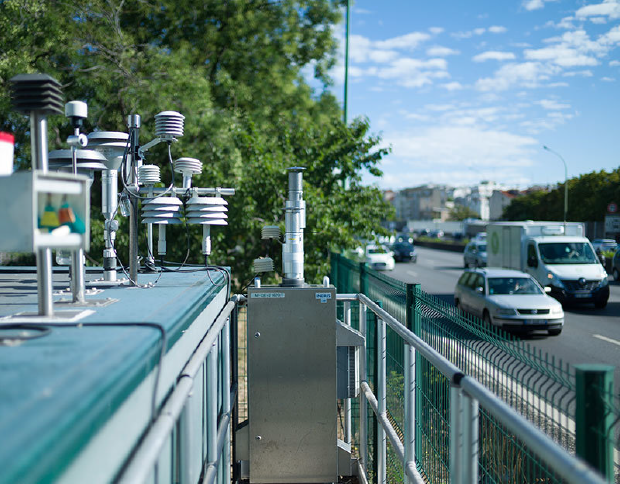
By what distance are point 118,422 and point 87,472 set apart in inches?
9.4

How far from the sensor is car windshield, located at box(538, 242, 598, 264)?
63.6 ft

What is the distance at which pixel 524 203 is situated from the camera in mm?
76812

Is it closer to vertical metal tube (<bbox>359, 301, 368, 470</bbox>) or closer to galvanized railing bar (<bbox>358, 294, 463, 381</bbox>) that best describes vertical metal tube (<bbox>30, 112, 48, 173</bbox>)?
galvanized railing bar (<bbox>358, 294, 463, 381</bbox>)

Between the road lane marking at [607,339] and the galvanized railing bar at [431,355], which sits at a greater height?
the galvanized railing bar at [431,355]

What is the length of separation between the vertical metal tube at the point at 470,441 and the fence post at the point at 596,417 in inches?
19.3

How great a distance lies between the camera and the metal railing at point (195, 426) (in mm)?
1629

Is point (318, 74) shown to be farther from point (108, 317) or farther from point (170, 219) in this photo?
point (108, 317)

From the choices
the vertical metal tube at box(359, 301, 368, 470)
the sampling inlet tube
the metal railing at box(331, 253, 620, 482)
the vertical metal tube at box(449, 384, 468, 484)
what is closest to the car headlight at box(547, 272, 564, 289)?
the metal railing at box(331, 253, 620, 482)

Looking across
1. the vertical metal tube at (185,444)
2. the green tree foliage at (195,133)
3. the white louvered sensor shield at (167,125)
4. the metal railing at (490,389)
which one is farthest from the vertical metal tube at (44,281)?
the green tree foliage at (195,133)

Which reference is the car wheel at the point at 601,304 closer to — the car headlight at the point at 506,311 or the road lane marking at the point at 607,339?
the road lane marking at the point at 607,339

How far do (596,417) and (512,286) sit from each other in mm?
13201

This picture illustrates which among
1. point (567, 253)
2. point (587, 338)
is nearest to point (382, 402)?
point (587, 338)

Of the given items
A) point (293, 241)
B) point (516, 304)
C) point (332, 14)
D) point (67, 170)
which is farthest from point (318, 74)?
point (67, 170)

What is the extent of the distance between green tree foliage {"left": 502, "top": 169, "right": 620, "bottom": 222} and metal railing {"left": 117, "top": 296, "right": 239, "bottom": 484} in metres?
53.4
